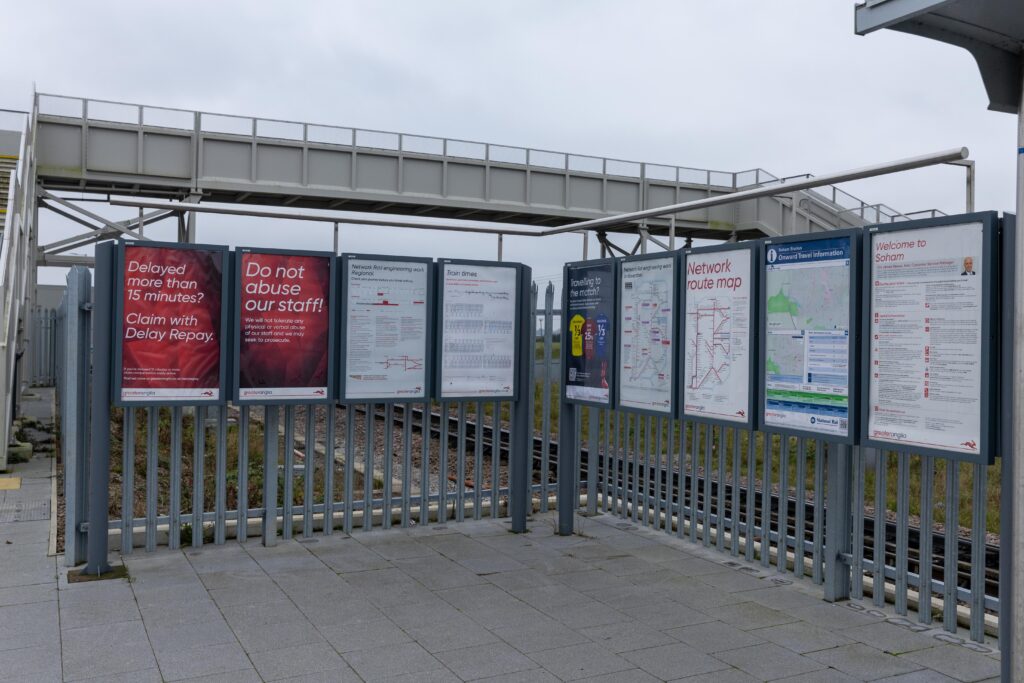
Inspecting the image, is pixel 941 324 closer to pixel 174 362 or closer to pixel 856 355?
pixel 856 355

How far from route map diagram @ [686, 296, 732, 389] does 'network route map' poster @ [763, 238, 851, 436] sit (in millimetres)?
421

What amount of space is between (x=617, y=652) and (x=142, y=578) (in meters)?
3.72

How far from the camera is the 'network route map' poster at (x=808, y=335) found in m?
5.99

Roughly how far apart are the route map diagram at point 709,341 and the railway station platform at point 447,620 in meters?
1.56

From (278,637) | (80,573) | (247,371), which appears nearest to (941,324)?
(278,637)

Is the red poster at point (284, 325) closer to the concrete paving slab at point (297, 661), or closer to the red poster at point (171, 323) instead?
the red poster at point (171, 323)

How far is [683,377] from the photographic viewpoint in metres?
7.39

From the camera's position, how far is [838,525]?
6516 mm

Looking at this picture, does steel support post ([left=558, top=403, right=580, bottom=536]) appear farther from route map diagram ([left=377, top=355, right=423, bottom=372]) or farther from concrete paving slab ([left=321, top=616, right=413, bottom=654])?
concrete paving slab ([left=321, top=616, right=413, bottom=654])

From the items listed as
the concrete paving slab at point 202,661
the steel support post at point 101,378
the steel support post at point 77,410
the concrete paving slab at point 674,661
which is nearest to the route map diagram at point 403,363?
the steel support post at point 101,378

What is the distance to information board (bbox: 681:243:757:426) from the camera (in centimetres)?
678

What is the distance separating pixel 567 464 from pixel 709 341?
2.21 m

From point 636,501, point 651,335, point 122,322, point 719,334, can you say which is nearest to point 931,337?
point 719,334

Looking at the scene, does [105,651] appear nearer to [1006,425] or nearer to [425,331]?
[425,331]
